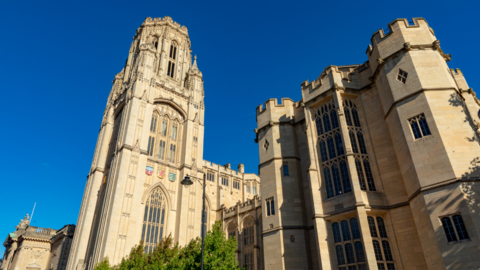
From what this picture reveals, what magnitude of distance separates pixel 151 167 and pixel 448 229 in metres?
33.8

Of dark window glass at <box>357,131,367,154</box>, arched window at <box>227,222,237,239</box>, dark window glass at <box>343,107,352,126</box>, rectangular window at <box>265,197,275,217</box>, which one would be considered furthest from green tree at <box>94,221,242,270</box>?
arched window at <box>227,222,237,239</box>

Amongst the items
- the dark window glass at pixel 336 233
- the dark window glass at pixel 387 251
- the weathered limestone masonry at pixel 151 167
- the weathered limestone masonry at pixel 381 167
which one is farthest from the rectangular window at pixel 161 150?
the dark window glass at pixel 387 251

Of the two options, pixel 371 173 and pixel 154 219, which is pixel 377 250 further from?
pixel 154 219

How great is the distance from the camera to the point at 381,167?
1855 centimetres

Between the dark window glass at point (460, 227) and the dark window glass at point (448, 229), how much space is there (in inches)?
7.6

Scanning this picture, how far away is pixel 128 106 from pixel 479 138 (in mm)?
37829

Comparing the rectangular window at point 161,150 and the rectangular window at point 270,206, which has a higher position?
the rectangular window at point 161,150

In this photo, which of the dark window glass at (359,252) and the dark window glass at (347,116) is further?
the dark window glass at (347,116)

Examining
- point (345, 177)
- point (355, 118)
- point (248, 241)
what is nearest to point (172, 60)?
point (248, 241)

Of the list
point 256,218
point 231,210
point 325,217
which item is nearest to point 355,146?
point 325,217

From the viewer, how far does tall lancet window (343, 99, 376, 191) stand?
1842cm

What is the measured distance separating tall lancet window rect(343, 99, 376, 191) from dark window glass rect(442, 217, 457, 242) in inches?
176

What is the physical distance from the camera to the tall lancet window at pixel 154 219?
36188mm

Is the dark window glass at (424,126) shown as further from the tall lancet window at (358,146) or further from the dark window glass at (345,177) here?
the dark window glass at (345,177)
